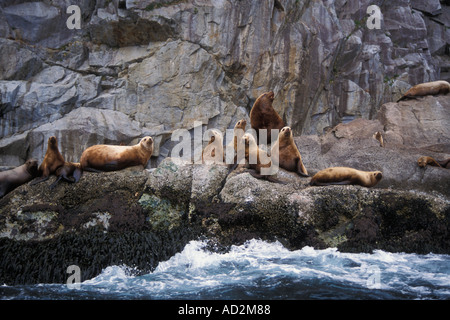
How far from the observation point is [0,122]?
13.9 meters

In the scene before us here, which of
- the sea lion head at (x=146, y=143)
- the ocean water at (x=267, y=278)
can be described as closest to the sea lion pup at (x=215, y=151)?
the sea lion head at (x=146, y=143)

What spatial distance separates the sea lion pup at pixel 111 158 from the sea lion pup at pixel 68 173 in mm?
164

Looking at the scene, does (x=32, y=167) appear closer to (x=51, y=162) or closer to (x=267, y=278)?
(x=51, y=162)

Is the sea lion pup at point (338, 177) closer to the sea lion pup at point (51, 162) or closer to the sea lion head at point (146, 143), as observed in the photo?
the sea lion head at point (146, 143)

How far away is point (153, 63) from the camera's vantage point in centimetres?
1553

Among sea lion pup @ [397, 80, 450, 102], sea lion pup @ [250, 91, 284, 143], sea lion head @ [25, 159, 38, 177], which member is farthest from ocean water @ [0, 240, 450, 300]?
sea lion pup @ [397, 80, 450, 102]

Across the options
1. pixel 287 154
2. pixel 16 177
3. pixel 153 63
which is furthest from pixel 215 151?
pixel 153 63

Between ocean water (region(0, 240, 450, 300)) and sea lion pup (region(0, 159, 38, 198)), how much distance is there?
2.46m

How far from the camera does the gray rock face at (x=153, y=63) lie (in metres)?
14.5

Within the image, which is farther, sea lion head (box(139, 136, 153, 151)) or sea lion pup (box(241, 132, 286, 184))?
sea lion head (box(139, 136, 153, 151))

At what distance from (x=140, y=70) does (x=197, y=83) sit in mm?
2174

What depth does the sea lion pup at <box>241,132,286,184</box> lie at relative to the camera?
250 inches

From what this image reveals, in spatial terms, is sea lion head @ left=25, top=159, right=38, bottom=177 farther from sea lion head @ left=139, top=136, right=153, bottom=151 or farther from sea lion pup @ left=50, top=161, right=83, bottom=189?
sea lion head @ left=139, top=136, right=153, bottom=151

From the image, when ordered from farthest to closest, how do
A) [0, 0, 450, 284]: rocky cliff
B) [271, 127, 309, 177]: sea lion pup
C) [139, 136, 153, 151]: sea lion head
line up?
[271, 127, 309, 177]: sea lion pup
[139, 136, 153, 151]: sea lion head
[0, 0, 450, 284]: rocky cliff
